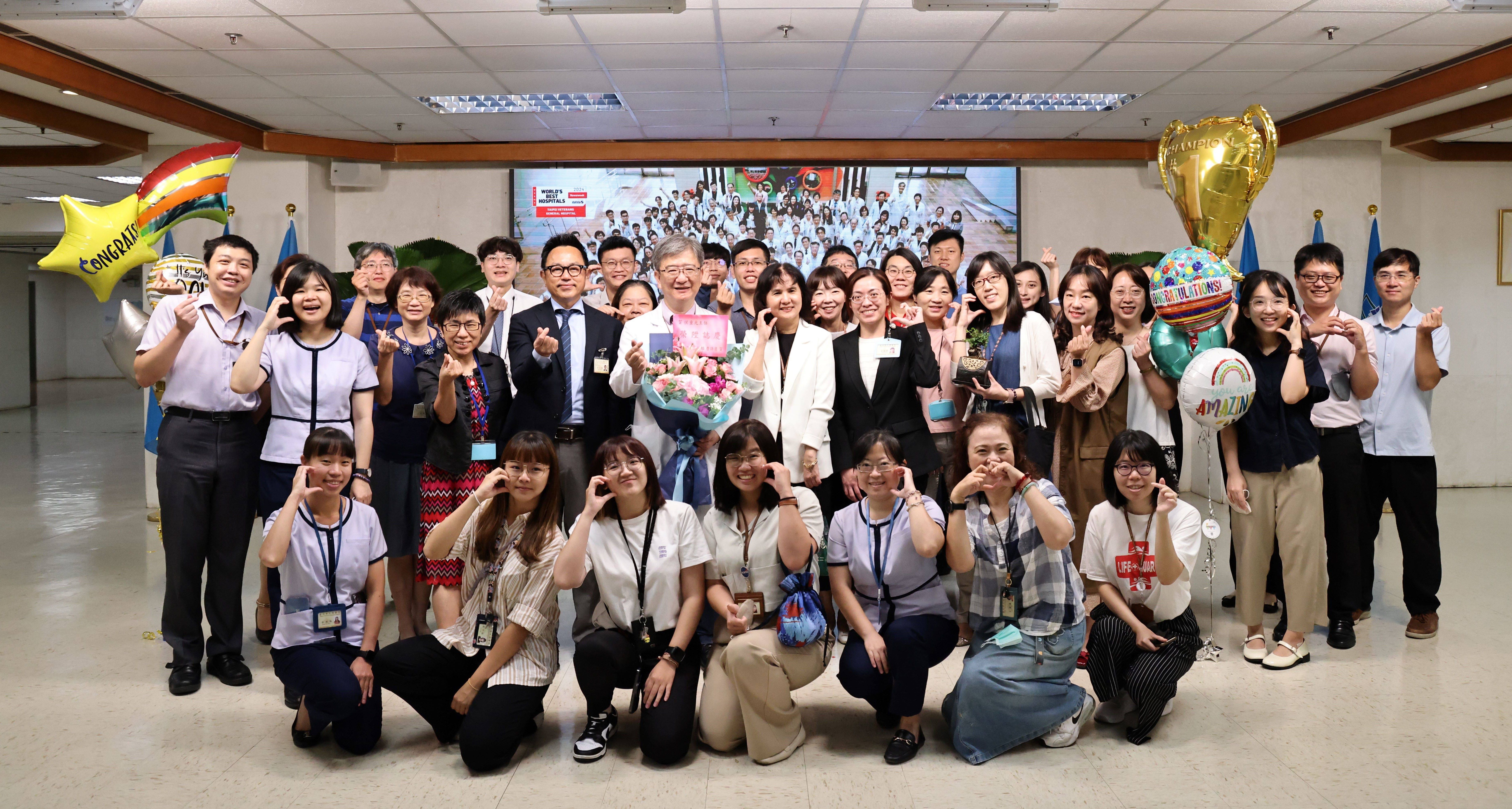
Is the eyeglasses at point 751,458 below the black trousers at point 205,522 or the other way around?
the other way around

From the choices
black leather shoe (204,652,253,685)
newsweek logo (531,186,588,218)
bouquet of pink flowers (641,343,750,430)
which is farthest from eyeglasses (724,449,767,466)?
newsweek logo (531,186,588,218)

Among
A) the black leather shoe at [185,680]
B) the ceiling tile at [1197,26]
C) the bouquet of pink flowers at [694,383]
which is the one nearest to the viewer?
the bouquet of pink flowers at [694,383]

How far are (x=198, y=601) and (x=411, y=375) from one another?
3.80 feet

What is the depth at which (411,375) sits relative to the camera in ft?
12.7

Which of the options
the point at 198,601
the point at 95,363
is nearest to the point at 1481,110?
the point at 198,601

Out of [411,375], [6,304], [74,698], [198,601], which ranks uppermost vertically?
[6,304]

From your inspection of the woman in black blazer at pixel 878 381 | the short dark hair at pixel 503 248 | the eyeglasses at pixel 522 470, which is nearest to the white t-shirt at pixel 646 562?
the eyeglasses at pixel 522 470

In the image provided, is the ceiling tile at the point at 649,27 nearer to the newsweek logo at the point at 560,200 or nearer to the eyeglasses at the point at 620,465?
the newsweek logo at the point at 560,200

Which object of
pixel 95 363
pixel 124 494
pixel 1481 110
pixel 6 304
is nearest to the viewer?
pixel 1481 110

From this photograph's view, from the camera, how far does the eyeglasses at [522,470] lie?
3.02 meters

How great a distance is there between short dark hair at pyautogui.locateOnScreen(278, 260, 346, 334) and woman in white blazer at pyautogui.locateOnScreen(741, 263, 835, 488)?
117 centimetres

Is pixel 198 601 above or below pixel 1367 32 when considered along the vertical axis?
below

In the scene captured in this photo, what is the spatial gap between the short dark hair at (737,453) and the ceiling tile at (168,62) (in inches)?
183

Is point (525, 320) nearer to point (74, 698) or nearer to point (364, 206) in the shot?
point (74, 698)
